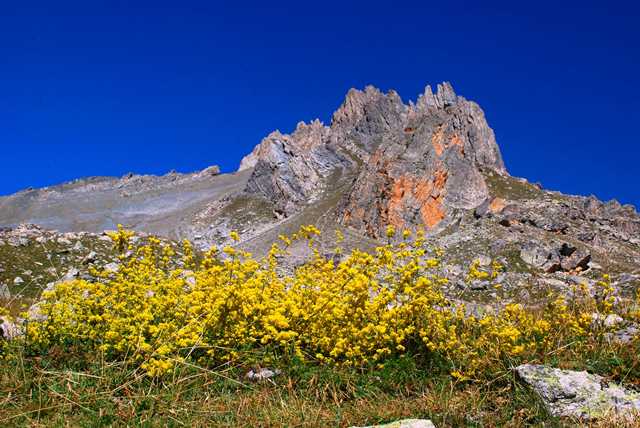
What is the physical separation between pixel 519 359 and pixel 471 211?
37130 millimetres

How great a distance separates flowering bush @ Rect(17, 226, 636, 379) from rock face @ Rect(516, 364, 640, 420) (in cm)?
45

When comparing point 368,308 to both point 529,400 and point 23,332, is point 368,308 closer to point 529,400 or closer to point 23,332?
point 529,400

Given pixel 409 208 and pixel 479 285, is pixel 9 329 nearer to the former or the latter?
pixel 479 285

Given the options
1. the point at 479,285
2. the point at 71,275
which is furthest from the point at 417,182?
the point at 71,275

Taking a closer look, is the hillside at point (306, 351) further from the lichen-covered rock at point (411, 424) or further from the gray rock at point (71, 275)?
the gray rock at point (71, 275)

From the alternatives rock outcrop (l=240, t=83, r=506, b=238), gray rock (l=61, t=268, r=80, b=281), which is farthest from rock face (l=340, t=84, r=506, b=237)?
Answer: gray rock (l=61, t=268, r=80, b=281)

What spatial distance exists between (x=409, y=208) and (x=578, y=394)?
3754cm

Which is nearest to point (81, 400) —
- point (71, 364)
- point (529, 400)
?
point (71, 364)

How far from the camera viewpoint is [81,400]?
17.9 ft

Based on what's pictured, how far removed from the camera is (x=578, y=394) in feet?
18.2

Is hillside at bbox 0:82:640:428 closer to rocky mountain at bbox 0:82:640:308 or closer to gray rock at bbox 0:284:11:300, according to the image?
rocky mountain at bbox 0:82:640:308

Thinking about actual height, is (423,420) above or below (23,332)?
above

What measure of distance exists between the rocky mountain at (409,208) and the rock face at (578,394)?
1.53m

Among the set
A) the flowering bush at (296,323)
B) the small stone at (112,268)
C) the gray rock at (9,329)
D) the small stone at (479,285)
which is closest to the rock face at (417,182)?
the small stone at (479,285)
